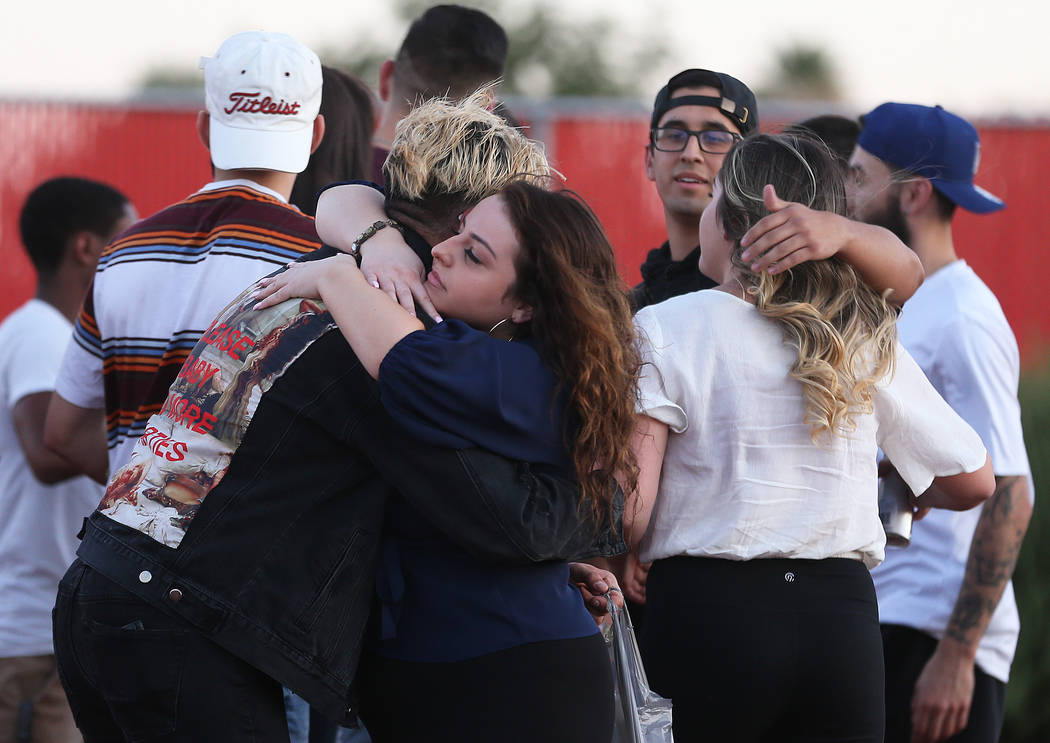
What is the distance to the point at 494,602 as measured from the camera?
2.09 metres

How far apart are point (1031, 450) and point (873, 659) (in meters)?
3.62

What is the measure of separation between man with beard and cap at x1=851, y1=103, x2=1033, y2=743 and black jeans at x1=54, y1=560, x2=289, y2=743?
2.14 metres

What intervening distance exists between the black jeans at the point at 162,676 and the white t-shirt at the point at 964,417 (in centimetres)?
217

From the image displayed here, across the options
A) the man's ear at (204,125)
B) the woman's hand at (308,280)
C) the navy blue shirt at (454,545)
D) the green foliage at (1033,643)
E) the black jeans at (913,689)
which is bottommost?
the green foliage at (1033,643)

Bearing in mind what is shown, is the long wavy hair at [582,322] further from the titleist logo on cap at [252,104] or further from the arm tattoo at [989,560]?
the arm tattoo at [989,560]

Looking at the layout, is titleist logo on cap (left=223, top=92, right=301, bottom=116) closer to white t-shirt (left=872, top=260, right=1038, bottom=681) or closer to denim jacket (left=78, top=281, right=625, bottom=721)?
denim jacket (left=78, top=281, right=625, bottom=721)

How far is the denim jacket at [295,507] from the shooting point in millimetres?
2029

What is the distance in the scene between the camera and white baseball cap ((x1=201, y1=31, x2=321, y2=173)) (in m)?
3.09

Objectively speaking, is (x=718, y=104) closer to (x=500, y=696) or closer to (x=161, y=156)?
(x=500, y=696)

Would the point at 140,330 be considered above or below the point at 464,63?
below

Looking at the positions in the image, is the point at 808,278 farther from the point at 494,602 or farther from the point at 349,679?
the point at 349,679

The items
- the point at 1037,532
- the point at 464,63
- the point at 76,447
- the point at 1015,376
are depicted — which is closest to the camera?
the point at 76,447

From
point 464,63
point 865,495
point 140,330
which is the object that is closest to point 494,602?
point 865,495

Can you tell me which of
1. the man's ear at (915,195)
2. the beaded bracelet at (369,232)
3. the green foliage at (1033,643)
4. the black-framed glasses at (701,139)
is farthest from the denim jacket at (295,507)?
the green foliage at (1033,643)
